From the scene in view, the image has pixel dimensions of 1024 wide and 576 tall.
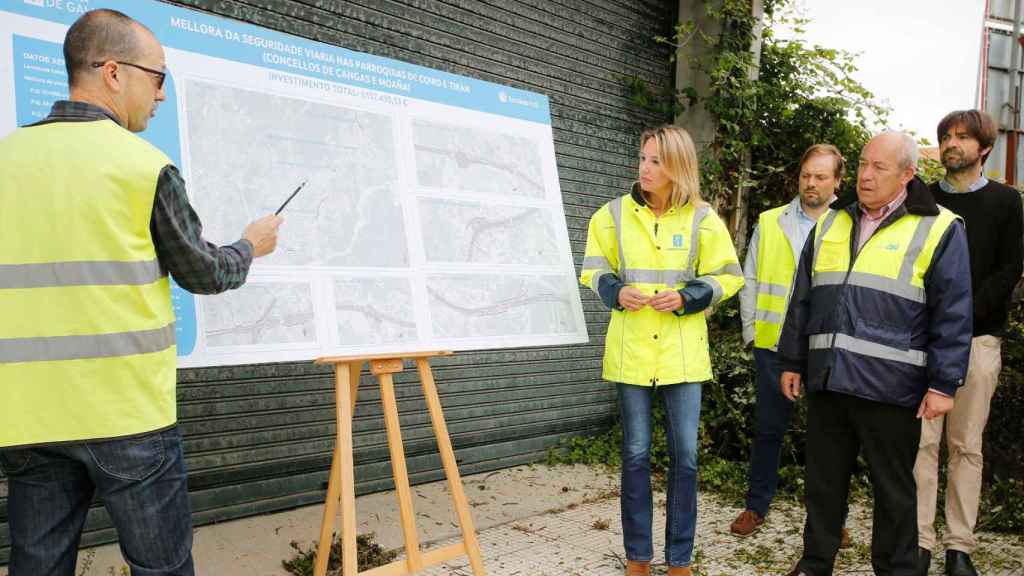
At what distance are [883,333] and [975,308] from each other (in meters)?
0.83

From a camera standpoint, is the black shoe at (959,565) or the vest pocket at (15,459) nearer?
the vest pocket at (15,459)

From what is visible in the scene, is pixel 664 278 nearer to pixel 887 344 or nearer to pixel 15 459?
pixel 887 344

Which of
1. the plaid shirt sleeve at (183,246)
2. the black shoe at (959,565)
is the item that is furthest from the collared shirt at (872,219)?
the plaid shirt sleeve at (183,246)

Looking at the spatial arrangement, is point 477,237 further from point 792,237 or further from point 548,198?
point 792,237

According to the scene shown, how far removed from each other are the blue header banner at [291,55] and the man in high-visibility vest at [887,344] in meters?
1.51

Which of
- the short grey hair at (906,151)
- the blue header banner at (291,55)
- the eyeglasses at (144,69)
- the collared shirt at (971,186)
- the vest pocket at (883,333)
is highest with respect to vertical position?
the blue header banner at (291,55)

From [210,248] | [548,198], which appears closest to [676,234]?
[548,198]

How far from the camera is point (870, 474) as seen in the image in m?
2.95

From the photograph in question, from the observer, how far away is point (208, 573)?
325 cm

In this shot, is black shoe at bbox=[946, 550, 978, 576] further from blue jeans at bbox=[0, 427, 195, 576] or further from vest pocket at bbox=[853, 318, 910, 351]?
blue jeans at bbox=[0, 427, 195, 576]

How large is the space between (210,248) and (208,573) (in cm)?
181

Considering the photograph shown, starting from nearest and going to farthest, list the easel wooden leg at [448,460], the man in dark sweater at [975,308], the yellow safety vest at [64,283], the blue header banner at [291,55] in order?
the yellow safety vest at [64,283] < the blue header banner at [291,55] < the easel wooden leg at [448,460] < the man in dark sweater at [975,308]

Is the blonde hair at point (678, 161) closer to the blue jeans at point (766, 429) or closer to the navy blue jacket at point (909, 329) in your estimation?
the navy blue jacket at point (909, 329)

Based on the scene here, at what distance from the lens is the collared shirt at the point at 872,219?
298 cm
